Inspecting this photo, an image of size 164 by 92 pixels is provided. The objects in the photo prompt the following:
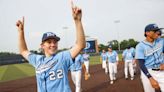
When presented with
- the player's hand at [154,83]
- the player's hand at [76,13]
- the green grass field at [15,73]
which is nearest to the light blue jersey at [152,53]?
the player's hand at [154,83]

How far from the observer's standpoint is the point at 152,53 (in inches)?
246

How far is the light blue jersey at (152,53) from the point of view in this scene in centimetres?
623

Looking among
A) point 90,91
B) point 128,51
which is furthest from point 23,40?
point 128,51

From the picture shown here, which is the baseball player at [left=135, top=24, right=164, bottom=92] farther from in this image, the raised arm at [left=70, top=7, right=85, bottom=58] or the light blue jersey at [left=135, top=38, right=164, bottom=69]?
the raised arm at [left=70, top=7, right=85, bottom=58]

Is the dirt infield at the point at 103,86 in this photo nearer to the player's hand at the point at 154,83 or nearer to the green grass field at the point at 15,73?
the player's hand at the point at 154,83

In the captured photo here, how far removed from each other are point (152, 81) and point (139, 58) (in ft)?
2.00

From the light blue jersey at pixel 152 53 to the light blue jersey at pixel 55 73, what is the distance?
2744mm

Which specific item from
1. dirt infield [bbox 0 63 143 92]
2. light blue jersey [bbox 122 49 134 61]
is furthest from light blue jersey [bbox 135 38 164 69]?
light blue jersey [bbox 122 49 134 61]

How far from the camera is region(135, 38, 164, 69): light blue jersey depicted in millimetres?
6234

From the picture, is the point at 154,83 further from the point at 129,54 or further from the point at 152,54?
the point at 129,54

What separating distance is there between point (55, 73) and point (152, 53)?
120 inches

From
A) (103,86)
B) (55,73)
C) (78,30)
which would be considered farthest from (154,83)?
(103,86)

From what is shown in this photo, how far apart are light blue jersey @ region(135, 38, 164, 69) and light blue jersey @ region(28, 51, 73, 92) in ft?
9.00

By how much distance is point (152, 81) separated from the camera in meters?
5.88
